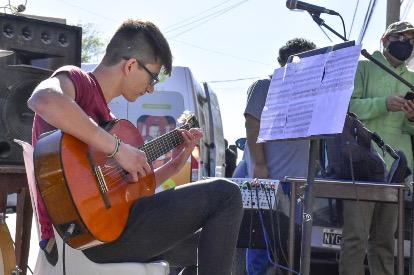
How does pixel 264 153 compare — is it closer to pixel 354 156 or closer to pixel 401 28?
pixel 354 156

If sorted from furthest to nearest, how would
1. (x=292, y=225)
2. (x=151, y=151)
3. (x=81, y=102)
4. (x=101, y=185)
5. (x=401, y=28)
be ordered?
(x=401, y=28) → (x=292, y=225) → (x=151, y=151) → (x=81, y=102) → (x=101, y=185)

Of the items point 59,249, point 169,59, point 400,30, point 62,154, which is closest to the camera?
point 62,154

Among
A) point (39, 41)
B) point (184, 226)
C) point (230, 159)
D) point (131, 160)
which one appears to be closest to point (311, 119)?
point (184, 226)

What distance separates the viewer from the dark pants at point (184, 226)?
293 cm

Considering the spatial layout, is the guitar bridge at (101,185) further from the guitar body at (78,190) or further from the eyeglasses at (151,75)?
the eyeglasses at (151,75)

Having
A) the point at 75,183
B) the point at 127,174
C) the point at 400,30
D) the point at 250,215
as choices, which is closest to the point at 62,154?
the point at 75,183

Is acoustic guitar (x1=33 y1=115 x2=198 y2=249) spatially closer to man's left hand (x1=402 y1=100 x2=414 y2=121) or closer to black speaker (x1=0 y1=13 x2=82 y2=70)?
black speaker (x1=0 y1=13 x2=82 y2=70)

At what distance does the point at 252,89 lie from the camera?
16.8ft

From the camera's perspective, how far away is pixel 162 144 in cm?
347

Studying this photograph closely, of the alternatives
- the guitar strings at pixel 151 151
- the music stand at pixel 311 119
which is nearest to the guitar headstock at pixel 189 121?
the guitar strings at pixel 151 151

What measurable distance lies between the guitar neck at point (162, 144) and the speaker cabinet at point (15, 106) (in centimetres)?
106

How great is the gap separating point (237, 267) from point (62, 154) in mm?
2771

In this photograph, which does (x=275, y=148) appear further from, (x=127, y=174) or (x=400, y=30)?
(x=127, y=174)

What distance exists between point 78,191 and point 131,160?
0.85ft
